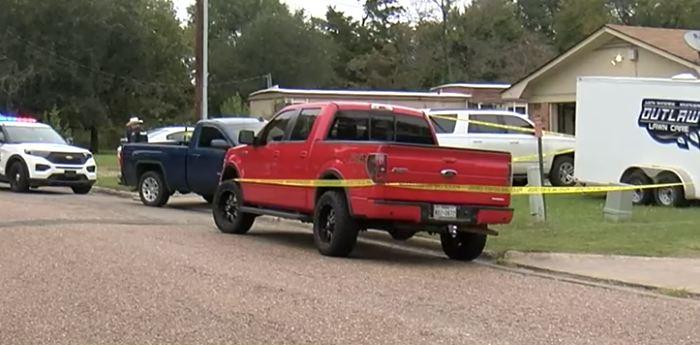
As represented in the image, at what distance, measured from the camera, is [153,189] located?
69.5ft

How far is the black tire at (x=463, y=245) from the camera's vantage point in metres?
13.5

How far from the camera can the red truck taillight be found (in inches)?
488

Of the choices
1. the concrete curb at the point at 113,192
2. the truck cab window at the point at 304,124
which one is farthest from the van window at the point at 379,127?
the concrete curb at the point at 113,192

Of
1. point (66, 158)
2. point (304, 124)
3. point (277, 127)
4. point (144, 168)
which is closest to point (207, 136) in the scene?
point (144, 168)

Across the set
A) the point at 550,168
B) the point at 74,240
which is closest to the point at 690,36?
the point at 550,168

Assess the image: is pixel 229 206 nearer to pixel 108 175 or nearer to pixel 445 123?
pixel 445 123

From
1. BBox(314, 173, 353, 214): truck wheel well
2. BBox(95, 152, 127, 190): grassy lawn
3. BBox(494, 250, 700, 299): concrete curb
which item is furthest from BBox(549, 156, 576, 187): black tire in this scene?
BBox(314, 173, 353, 214): truck wheel well

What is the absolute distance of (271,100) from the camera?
42.0 metres

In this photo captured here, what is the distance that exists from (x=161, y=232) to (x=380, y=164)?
15.1 ft

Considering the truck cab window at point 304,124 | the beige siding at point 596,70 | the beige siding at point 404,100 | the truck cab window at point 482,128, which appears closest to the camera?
the truck cab window at point 304,124

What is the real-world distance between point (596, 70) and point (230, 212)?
52.7 ft

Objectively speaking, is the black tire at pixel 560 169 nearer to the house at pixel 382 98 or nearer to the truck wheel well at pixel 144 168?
the truck wheel well at pixel 144 168

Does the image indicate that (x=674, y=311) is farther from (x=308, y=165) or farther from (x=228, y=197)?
(x=228, y=197)

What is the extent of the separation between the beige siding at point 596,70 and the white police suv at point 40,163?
44.9 ft
